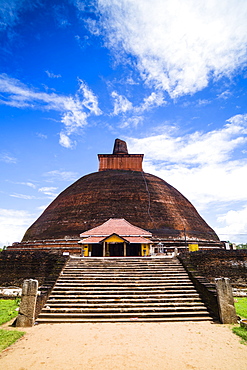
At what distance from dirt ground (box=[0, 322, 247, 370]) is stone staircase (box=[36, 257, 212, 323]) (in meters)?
0.58

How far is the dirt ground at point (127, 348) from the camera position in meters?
3.87

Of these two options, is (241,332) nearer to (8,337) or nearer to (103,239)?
(8,337)

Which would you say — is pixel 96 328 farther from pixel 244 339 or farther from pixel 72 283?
pixel 244 339

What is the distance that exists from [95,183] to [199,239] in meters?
10.4

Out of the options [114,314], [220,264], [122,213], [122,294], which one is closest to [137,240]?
[122,213]

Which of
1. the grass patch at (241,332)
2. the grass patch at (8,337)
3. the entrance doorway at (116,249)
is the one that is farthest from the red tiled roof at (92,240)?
the grass patch at (241,332)

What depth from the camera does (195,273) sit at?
29.1ft

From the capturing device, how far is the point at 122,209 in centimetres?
1923

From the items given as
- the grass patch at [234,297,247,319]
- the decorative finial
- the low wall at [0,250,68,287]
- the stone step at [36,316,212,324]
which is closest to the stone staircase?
the stone step at [36,316,212,324]

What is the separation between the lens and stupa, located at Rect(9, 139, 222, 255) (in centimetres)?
1798

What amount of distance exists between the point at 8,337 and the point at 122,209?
1444 centimetres

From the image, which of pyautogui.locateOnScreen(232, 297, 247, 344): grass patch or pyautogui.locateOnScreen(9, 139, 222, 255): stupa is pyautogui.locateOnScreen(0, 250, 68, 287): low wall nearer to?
pyautogui.locateOnScreen(9, 139, 222, 255): stupa

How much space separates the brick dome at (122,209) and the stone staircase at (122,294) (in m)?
8.27

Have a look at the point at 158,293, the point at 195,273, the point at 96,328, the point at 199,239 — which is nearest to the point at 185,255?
the point at 195,273
